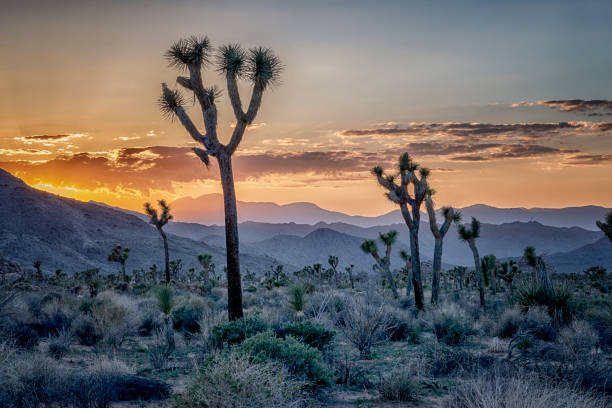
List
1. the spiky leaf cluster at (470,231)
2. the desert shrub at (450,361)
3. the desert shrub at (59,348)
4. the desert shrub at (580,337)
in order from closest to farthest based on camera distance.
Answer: the desert shrub at (450,361)
the desert shrub at (580,337)
the desert shrub at (59,348)
the spiky leaf cluster at (470,231)

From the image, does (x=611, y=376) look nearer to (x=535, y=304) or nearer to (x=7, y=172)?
(x=535, y=304)

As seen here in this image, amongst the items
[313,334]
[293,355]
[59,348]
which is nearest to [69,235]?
[59,348]

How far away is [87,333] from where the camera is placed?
1323cm

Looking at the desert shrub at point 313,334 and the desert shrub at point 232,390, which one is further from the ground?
the desert shrub at point 232,390

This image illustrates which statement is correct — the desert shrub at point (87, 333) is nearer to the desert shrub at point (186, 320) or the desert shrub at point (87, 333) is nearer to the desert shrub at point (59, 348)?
the desert shrub at point (59, 348)

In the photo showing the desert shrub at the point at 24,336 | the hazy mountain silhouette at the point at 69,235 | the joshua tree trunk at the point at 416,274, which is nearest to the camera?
the desert shrub at the point at 24,336

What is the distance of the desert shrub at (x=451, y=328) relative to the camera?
41.4 ft

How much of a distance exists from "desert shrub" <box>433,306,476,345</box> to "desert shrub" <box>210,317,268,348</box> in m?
5.90

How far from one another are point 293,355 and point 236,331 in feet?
8.41

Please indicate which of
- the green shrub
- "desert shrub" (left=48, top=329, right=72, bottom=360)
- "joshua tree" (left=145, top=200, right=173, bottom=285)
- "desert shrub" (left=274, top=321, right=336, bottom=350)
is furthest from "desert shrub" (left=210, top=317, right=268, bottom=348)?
"joshua tree" (left=145, top=200, right=173, bottom=285)

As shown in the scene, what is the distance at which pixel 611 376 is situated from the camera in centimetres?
741

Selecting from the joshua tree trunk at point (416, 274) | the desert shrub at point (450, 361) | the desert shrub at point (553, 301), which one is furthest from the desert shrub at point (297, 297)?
the desert shrub at point (553, 301)

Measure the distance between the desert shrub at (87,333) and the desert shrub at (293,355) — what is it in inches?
314

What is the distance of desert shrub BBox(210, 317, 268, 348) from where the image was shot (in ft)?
31.3
